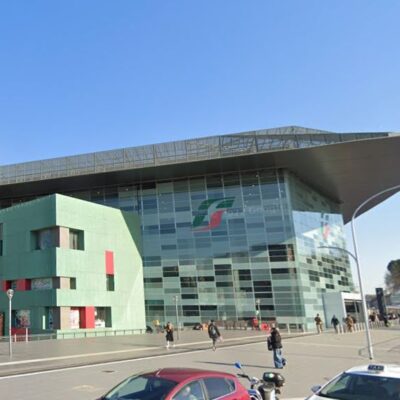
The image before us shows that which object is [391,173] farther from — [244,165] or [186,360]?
[186,360]

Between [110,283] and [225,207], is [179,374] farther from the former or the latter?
[225,207]

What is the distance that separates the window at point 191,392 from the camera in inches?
254

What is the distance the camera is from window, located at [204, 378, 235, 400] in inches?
277

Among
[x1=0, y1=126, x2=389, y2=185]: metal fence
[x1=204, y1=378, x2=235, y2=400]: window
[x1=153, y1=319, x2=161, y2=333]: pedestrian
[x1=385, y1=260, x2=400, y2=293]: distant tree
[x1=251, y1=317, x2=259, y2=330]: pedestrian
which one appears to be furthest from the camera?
[x1=385, y1=260, x2=400, y2=293]: distant tree

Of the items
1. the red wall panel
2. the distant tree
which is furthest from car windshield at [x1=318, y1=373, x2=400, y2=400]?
the distant tree

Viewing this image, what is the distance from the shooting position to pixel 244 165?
172 feet

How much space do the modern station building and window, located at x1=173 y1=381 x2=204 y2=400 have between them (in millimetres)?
42002

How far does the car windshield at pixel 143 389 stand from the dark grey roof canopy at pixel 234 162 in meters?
41.8

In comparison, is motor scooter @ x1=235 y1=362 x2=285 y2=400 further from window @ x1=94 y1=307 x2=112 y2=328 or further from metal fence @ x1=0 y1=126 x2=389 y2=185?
metal fence @ x1=0 y1=126 x2=389 y2=185

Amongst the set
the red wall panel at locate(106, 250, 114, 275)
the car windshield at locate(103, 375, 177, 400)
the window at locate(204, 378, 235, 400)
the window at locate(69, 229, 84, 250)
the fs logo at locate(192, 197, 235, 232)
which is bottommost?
the window at locate(204, 378, 235, 400)

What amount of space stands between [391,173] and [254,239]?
60.8ft

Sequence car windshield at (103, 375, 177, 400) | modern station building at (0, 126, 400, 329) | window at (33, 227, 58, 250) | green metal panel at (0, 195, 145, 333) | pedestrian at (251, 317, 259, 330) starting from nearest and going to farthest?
car windshield at (103, 375, 177, 400), green metal panel at (0, 195, 145, 333), window at (33, 227, 58, 250), pedestrian at (251, 317, 259, 330), modern station building at (0, 126, 400, 329)

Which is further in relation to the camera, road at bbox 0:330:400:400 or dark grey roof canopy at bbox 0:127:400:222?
dark grey roof canopy at bbox 0:127:400:222

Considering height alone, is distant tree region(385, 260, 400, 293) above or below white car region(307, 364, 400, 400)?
above
